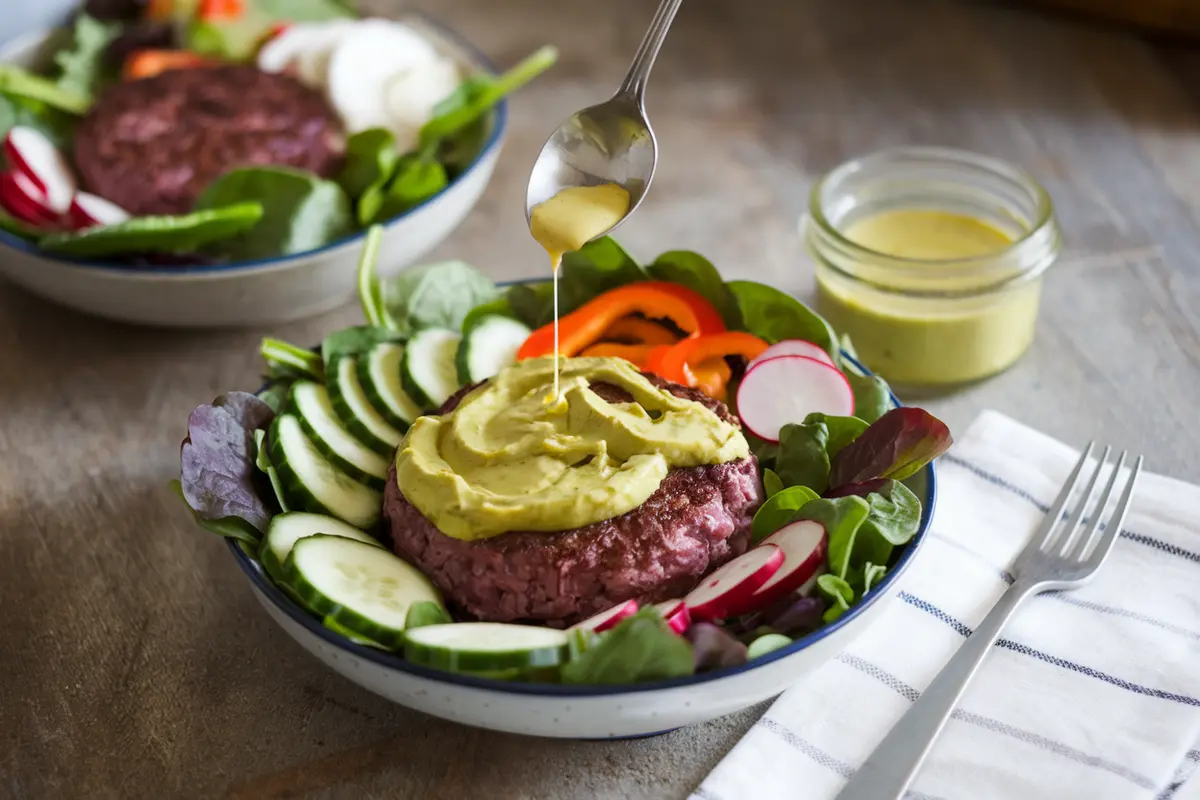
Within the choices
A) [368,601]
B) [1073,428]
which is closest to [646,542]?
[368,601]

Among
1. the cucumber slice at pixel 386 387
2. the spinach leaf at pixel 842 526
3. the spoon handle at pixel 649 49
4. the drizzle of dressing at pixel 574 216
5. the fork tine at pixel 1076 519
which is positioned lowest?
the fork tine at pixel 1076 519

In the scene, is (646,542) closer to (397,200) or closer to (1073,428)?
(1073,428)

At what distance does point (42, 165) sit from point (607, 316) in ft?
7.60

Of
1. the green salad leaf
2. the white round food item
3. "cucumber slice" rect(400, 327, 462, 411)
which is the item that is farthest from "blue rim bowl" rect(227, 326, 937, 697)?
the white round food item

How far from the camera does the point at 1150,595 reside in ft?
10.3

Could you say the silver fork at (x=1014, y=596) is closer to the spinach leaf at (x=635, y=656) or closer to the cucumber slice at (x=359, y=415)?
the spinach leaf at (x=635, y=656)

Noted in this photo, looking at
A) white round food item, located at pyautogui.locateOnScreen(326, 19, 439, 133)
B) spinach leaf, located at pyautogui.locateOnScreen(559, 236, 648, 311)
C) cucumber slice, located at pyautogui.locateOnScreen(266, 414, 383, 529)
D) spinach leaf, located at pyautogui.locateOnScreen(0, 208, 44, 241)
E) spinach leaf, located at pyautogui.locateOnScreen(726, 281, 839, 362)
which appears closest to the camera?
cucumber slice, located at pyautogui.locateOnScreen(266, 414, 383, 529)

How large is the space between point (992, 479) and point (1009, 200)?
1.21 meters

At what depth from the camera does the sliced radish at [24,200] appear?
4.35 metres

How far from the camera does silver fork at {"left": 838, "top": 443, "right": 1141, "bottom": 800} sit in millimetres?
2555

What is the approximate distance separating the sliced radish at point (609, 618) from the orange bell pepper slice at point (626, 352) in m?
1.08

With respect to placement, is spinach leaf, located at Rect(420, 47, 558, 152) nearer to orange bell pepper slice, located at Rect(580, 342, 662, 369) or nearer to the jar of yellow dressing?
the jar of yellow dressing

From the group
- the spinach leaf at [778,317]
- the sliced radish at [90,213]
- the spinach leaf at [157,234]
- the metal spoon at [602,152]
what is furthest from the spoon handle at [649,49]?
the sliced radish at [90,213]

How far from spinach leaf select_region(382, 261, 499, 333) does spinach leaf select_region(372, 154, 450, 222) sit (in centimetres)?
59
